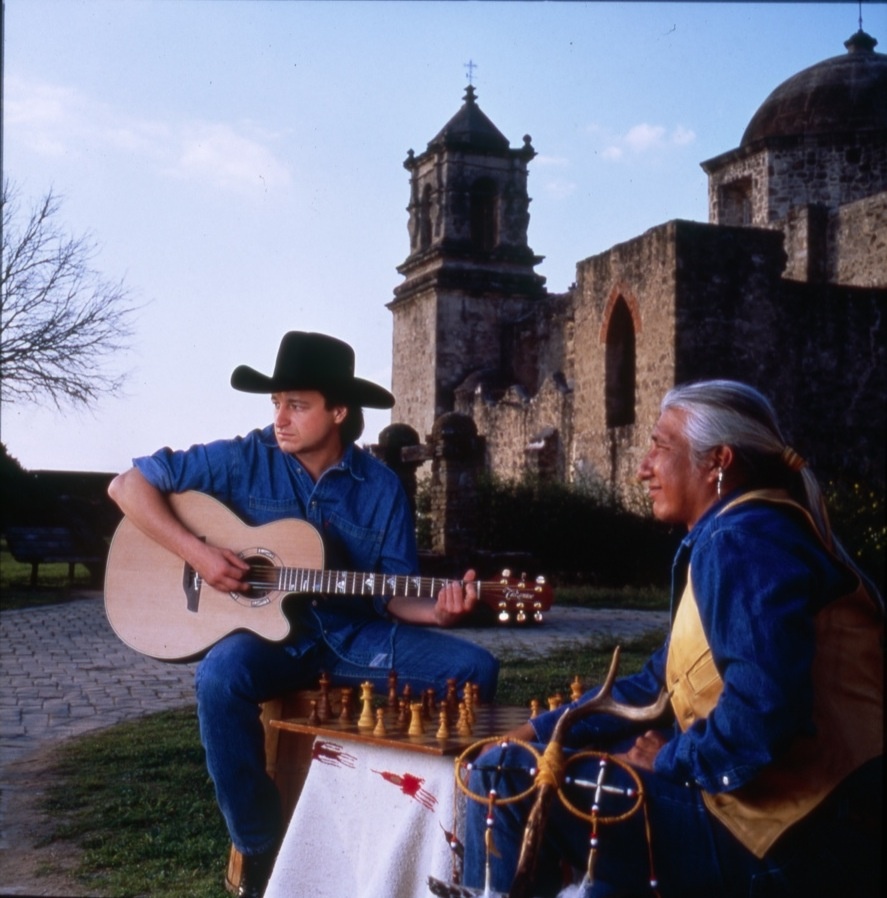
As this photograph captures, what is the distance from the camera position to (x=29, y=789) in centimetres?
613

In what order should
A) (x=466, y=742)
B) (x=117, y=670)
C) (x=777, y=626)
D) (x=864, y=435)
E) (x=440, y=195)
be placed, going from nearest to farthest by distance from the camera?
1. (x=777, y=626)
2. (x=466, y=742)
3. (x=117, y=670)
4. (x=864, y=435)
5. (x=440, y=195)

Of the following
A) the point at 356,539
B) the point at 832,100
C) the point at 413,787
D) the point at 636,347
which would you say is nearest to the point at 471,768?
the point at 413,787

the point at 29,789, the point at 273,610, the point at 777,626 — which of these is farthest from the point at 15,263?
the point at 777,626

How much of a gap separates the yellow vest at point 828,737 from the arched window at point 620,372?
1863cm

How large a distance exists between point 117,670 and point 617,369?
12.6 metres

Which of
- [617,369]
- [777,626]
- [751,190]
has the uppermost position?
[751,190]

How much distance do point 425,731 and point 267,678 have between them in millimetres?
769

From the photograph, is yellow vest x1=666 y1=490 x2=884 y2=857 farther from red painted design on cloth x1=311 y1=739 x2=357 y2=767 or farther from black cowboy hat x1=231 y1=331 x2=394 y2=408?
black cowboy hat x1=231 y1=331 x2=394 y2=408

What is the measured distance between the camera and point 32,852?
16.6 ft

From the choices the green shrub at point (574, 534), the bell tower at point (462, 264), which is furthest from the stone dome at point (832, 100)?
the green shrub at point (574, 534)

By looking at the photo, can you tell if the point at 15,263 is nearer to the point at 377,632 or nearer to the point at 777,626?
the point at 377,632

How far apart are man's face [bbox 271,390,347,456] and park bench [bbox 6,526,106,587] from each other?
14176 millimetres

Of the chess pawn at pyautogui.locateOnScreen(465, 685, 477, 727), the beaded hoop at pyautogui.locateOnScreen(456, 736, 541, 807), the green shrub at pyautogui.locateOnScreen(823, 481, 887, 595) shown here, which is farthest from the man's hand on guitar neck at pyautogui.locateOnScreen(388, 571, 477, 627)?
the green shrub at pyautogui.locateOnScreen(823, 481, 887, 595)

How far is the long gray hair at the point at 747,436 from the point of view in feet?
10.0
